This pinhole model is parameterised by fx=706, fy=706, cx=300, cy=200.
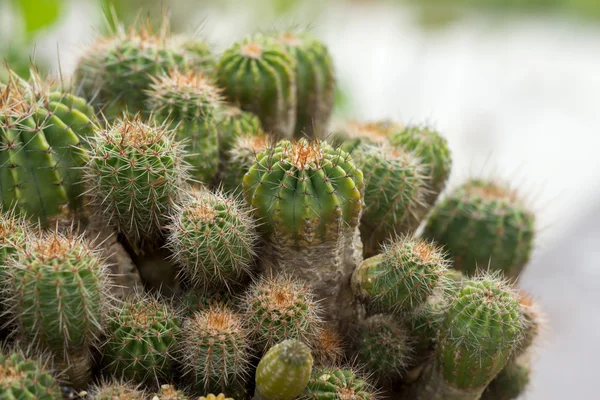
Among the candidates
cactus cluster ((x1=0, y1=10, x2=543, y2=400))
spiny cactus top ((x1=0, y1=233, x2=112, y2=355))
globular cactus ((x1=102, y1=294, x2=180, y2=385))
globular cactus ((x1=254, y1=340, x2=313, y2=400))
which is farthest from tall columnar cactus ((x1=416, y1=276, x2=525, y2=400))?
spiny cactus top ((x1=0, y1=233, x2=112, y2=355))

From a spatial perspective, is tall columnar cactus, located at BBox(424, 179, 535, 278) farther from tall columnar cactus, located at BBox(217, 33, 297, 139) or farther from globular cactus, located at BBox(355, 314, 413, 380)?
tall columnar cactus, located at BBox(217, 33, 297, 139)

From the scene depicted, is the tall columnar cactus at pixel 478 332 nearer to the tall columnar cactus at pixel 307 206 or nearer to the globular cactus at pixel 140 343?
the tall columnar cactus at pixel 307 206

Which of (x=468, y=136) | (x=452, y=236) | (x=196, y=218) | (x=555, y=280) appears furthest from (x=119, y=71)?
(x=468, y=136)

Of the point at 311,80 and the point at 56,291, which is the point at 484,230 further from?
the point at 56,291

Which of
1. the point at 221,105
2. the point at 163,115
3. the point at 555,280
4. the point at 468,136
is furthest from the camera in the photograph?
the point at 468,136

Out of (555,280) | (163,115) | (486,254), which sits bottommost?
(555,280)

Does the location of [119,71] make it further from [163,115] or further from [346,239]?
[346,239]

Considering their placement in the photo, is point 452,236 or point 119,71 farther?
point 452,236

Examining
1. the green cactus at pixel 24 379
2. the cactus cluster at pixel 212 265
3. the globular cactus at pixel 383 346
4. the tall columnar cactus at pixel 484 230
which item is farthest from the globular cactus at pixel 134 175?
the tall columnar cactus at pixel 484 230

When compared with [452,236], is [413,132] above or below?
above
